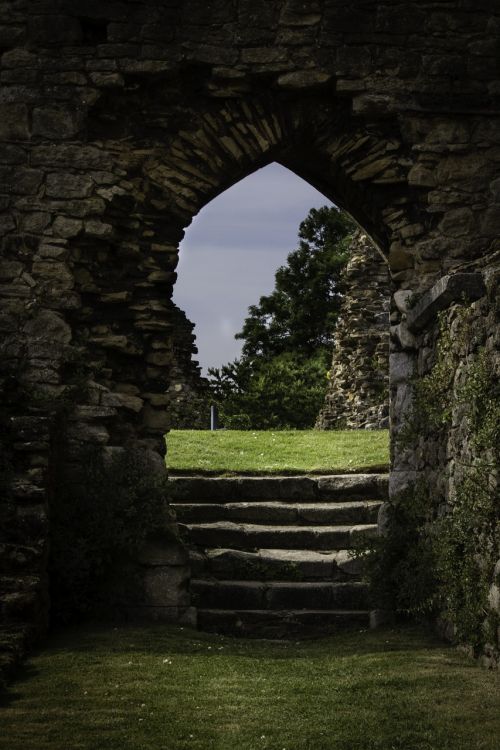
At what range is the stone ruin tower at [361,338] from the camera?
17938mm

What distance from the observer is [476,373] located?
5871mm

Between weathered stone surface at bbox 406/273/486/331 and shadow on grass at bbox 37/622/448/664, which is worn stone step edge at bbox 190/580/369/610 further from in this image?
weathered stone surface at bbox 406/273/486/331

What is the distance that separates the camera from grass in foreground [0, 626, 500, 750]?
443 cm

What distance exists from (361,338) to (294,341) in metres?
8.54

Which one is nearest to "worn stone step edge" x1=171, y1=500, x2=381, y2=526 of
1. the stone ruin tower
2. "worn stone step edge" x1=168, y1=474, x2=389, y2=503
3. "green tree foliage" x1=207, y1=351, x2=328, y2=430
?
"worn stone step edge" x1=168, y1=474, x2=389, y2=503

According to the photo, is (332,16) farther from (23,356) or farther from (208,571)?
(208,571)

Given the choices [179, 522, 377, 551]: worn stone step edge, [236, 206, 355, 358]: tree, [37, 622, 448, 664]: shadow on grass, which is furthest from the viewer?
[236, 206, 355, 358]: tree

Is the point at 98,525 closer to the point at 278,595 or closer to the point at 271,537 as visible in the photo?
the point at 278,595

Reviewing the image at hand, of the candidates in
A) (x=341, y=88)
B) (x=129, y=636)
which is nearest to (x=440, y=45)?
(x=341, y=88)

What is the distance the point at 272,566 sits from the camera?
8711mm

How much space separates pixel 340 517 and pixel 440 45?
3.95 meters

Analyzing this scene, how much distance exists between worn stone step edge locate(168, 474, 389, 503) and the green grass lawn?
0.44 metres

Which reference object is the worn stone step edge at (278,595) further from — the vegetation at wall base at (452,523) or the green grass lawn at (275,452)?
the green grass lawn at (275,452)

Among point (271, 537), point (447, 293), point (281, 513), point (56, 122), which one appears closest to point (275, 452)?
point (281, 513)
